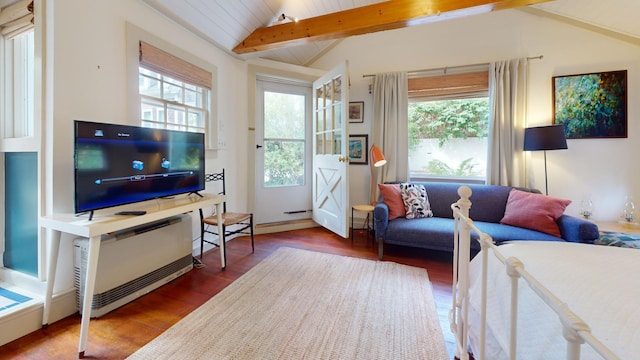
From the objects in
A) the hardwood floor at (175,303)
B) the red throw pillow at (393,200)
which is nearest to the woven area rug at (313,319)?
the hardwood floor at (175,303)

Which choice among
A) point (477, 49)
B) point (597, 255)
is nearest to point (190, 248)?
point (597, 255)

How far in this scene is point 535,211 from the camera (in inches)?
99.6

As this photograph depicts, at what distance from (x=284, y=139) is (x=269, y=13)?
159 centimetres

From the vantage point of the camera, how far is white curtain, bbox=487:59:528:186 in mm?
3086

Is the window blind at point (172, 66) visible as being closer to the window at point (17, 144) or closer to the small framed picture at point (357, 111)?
the window at point (17, 144)

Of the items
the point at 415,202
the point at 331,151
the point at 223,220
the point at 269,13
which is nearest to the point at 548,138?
the point at 415,202

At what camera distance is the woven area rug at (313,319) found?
57.5 inches

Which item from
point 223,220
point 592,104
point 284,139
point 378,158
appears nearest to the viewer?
point 223,220

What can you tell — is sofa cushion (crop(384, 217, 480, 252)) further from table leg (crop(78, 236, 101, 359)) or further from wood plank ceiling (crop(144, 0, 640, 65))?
table leg (crop(78, 236, 101, 359))

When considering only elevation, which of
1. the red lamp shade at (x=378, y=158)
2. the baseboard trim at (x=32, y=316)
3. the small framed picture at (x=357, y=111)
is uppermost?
the small framed picture at (x=357, y=111)

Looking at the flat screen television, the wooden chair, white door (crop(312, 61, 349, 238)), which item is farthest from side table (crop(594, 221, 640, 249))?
the flat screen television

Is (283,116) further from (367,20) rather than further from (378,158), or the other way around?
(367,20)

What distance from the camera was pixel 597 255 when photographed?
123 cm

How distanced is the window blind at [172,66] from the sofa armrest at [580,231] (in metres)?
3.79
